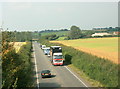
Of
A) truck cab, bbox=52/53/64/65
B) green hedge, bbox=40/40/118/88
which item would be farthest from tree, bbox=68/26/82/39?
green hedge, bbox=40/40/118/88

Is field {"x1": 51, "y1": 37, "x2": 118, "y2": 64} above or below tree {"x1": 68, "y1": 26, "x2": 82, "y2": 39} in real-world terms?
below

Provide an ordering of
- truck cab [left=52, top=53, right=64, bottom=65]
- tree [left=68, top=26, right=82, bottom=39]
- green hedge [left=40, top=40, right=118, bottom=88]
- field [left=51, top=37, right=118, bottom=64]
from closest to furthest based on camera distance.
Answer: green hedge [left=40, top=40, right=118, bottom=88]
truck cab [left=52, top=53, right=64, bottom=65]
field [left=51, top=37, right=118, bottom=64]
tree [left=68, top=26, right=82, bottom=39]

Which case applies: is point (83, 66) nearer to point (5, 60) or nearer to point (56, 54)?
point (56, 54)

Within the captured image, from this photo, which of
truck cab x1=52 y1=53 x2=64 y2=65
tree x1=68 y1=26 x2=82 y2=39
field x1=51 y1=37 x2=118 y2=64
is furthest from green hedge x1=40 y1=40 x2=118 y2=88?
tree x1=68 y1=26 x2=82 y2=39

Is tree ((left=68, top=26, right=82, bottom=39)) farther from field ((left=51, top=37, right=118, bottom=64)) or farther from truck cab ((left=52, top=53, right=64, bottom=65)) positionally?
truck cab ((left=52, top=53, right=64, bottom=65))

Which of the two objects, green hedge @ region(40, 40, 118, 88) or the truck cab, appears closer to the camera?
green hedge @ region(40, 40, 118, 88)

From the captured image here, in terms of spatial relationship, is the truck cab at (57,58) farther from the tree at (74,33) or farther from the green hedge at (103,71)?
the tree at (74,33)

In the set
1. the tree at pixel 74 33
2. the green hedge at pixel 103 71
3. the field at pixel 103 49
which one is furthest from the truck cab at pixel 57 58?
the tree at pixel 74 33

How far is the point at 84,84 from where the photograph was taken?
92.5ft

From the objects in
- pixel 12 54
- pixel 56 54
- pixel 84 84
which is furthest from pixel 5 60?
pixel 56 54

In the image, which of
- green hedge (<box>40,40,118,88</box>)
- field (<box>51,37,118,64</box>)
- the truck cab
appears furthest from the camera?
field (<box>51,37,118,64</box>)

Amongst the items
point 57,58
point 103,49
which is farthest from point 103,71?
point 103,49

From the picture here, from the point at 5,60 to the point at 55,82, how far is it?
45.5ft

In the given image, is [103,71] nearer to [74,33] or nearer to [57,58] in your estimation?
[57,58]
